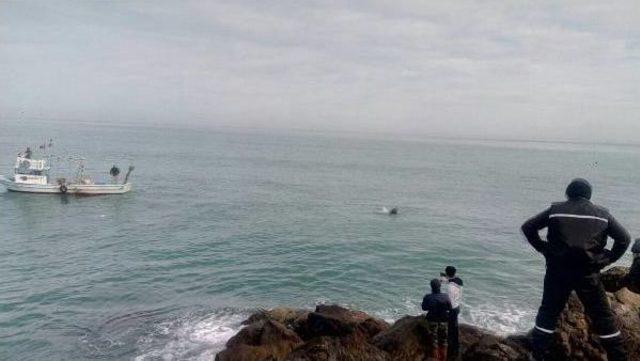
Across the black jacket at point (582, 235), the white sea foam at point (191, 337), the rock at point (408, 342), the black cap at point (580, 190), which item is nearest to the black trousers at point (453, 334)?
the rock at point (408, 342)

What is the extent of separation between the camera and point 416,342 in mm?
12211

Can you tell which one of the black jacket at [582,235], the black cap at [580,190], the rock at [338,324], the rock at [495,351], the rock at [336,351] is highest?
the black cap at [580,190]

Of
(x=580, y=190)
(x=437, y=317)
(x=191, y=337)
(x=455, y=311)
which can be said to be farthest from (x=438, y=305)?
(x=191, y=337)

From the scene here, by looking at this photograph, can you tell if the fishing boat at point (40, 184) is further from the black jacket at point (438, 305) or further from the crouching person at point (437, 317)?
the black jacket at point (438, 305)

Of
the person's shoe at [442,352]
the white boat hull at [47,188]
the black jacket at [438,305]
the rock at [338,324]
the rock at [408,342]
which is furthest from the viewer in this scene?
the white boat hull at [47,188]

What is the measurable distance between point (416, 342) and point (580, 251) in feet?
18.7

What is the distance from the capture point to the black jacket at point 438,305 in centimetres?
1166

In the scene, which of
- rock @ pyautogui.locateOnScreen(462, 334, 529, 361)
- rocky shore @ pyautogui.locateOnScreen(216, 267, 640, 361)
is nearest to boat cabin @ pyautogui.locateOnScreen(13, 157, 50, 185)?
rocky shore @ pyautogui.locateOnScreen(216, 267, 640, 361)

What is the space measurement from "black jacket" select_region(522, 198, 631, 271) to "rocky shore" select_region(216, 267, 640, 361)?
3.48 metres

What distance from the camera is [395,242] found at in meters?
42.8

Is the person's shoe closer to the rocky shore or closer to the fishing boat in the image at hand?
the rocky shore

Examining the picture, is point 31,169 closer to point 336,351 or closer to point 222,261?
point 222,261

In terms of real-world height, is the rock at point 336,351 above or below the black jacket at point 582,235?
below

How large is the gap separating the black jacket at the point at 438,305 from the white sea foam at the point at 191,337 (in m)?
11.0
